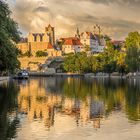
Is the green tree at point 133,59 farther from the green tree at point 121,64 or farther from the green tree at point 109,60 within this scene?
the green tree at point 109,60

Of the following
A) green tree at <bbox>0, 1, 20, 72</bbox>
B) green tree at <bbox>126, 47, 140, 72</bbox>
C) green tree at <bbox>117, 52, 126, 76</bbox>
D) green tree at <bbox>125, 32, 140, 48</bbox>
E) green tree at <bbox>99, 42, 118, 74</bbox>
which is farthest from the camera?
green tree at <bbox>125, 32, 140, 48</bbox>

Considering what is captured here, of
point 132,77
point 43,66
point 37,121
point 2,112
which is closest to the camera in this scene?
point 37,121

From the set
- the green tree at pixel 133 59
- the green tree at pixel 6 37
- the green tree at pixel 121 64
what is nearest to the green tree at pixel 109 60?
the green tree at pixel 121 64

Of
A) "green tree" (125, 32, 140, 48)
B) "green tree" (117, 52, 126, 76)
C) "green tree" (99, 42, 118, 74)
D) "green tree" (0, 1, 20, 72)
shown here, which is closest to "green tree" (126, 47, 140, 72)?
"green tree" (117, 52, 126, 76)

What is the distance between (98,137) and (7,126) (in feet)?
15.4

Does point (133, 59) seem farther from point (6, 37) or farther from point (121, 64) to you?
point (6, 37)

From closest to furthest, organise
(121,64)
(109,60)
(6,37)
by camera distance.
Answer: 1. (6,37)
2. (121,64)
3. (109,60)

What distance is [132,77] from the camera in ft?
436

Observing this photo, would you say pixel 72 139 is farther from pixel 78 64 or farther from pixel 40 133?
pixel 78 64

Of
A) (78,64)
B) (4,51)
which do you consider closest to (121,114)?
(4,51)

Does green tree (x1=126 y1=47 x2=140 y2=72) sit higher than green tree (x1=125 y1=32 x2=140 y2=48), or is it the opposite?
green tree (x1=125 y1=32 x2=140 y2=48)

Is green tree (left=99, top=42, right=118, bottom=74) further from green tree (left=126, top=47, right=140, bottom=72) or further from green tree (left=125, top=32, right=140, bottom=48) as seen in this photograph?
green tree (left=126, top=47, right=140, bottom=72)

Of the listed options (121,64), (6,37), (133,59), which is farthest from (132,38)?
(6,37)

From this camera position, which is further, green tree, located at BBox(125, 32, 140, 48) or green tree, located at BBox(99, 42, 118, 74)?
green tree, located at BBox(125, 32, 140, 48)
